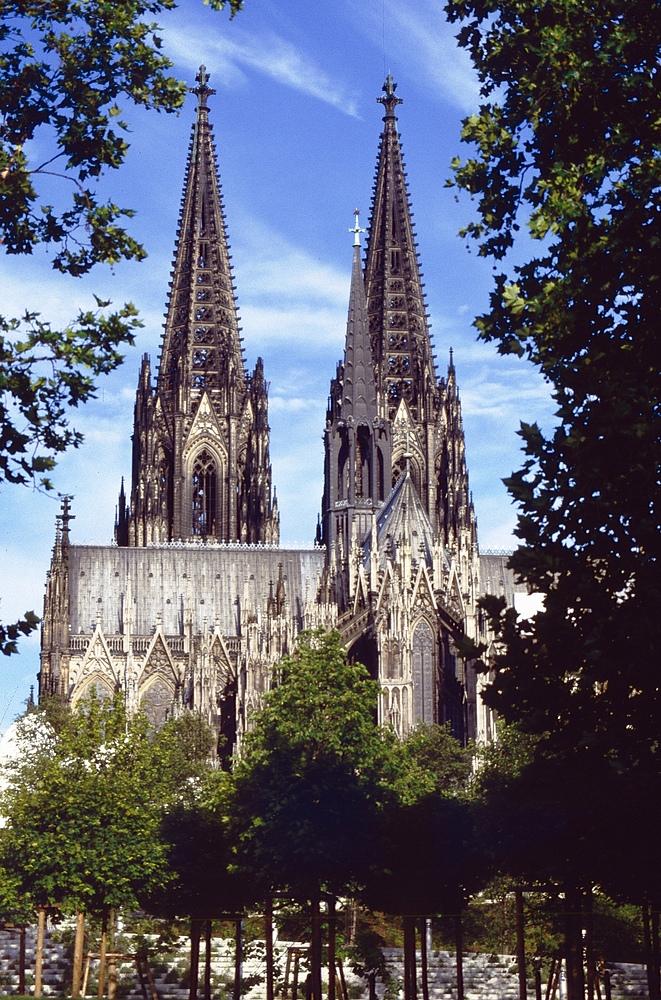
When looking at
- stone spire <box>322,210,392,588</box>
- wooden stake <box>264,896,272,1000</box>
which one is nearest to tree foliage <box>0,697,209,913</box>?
wooden stake <box>264,896,272,1000</box>

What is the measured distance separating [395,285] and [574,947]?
8388 cm

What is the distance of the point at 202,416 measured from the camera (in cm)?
10381

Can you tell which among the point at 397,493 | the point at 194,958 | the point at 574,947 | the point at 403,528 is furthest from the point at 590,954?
the point at 397,493

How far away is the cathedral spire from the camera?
108 metres

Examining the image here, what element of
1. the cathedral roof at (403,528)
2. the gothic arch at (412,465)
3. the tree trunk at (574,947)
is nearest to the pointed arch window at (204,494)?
the gothic arch at (412,465)

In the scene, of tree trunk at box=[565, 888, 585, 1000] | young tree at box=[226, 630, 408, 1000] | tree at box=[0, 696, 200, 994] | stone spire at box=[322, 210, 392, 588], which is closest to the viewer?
tree trunk at box=[565, 888, 585, 1000]

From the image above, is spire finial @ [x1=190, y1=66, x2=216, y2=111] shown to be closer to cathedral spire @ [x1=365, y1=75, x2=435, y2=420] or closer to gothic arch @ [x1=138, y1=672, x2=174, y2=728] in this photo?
cathedral spire @ [x1=365, y1=75, x2=435, y2=420]

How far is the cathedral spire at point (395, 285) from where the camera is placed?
354 feet

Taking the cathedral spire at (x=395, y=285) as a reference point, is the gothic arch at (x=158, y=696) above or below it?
below

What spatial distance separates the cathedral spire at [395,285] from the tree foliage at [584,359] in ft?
284

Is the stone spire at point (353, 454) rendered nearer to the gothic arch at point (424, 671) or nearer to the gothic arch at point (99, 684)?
the gothic arch at point (424, 671)

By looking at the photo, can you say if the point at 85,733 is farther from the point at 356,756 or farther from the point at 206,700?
the point at 206,700

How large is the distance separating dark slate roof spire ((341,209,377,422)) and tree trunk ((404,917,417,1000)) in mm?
62646

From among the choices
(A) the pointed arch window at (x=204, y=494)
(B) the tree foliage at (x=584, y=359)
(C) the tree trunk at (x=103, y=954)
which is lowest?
(C) the tree trunk at (x=103, y=954)
